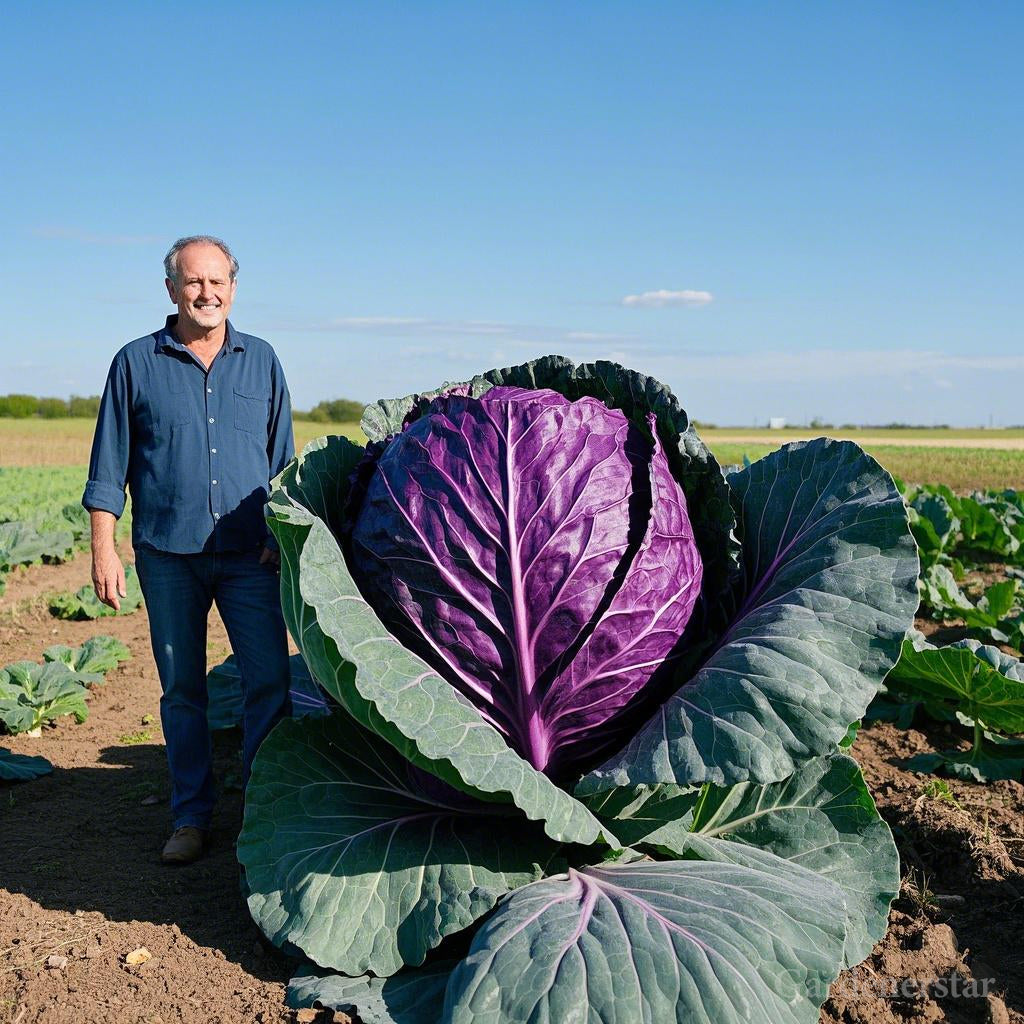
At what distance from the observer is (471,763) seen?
2807 millimetres

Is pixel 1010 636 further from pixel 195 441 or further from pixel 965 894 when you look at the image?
pixel 195 441

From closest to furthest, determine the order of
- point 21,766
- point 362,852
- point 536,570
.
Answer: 1. point 536,570
2. point 362,852
3. point 21,766

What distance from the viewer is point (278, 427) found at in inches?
185

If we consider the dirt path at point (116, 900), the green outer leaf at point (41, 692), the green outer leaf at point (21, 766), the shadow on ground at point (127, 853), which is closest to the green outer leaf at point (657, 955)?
the dirt path at point (116, 900)

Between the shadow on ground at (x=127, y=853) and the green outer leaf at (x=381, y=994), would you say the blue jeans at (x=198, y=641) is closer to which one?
the shadow on ground at (x=127, y=853)

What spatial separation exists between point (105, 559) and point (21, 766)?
1734 millimetres

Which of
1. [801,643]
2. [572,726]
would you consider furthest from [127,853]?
[801,643]

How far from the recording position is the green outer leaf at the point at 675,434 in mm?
3533

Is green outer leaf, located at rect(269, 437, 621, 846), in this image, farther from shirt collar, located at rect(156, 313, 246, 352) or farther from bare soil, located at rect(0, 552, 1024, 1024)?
shirt collar, located at rect(156, 313, 246, 352)

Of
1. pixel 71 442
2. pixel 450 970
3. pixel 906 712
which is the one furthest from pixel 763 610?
pixel 71 442

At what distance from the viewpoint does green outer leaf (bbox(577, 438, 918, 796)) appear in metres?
2.88

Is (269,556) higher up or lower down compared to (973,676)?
higher up

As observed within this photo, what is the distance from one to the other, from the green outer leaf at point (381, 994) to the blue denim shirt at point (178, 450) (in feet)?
6.58

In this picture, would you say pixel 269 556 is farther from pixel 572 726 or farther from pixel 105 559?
pixel 572 726
